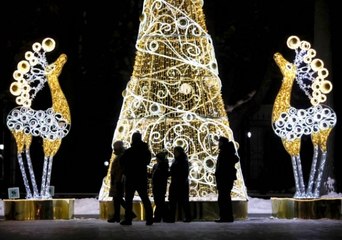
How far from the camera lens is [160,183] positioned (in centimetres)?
1384

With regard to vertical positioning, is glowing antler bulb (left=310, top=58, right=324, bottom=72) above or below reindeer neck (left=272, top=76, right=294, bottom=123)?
above

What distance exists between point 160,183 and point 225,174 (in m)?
1.17

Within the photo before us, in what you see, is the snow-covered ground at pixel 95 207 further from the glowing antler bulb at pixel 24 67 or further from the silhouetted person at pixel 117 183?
the silhouetted person at pixel 117 183

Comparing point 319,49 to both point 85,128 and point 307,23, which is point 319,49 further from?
point 85,128

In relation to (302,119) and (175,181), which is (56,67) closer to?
→ (175,181)

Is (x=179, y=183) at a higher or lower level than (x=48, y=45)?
lower

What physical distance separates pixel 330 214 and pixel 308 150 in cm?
2106

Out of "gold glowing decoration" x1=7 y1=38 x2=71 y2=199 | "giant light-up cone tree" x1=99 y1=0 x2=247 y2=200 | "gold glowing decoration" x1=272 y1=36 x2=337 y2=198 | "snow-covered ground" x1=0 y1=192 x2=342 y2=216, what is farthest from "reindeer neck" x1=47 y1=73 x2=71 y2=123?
"gold glowing decoration" x1=272 y1=36 x2=337 y2=198

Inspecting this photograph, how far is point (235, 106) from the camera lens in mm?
23234

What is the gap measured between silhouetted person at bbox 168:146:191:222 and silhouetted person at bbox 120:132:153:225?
32.3 inches

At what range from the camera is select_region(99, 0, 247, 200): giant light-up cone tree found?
1482 cm

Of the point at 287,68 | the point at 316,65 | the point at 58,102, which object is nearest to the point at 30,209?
the point at 58,102

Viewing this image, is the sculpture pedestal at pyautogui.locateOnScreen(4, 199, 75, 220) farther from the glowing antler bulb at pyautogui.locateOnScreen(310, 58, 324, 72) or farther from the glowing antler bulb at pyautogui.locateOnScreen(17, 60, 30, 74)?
the glowing antler bulb at pyautogui.locateOnScreen(310, 58, 324, 72)

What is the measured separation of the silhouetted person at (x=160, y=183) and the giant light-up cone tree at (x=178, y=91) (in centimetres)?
90
